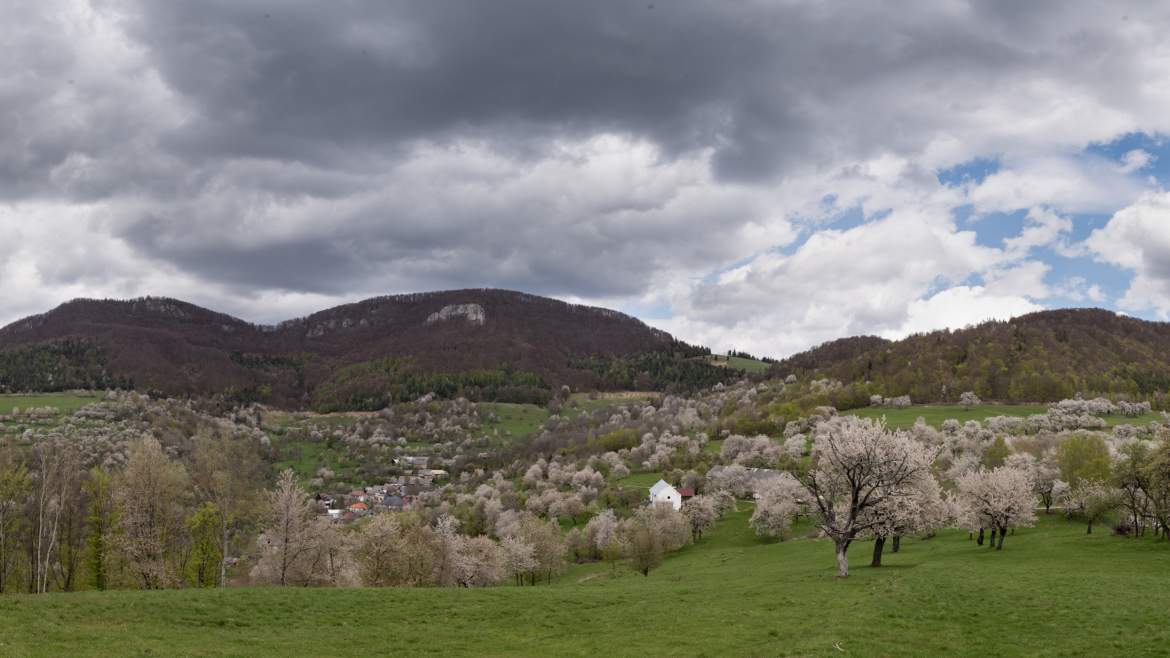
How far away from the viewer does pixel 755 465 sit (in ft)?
416

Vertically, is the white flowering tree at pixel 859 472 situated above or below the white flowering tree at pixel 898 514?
above

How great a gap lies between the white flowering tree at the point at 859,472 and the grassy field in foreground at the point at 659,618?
10.9 feet

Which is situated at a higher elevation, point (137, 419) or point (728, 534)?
point (137, 419)

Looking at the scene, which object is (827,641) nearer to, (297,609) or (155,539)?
(297,609)

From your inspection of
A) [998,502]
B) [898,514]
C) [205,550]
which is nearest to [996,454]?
[998,502]

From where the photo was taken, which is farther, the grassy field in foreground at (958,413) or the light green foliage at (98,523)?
the grassy field in foreground at (958,413)

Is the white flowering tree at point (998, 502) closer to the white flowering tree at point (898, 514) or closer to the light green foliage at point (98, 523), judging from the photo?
the white flowering tree at point (898, 514)

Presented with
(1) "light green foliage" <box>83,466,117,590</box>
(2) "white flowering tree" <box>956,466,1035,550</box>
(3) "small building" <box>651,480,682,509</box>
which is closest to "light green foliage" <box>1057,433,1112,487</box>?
(2) "white flowering tree" <box>956,466,1035,550</box>

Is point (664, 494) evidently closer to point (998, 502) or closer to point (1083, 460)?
point (1083, 460)

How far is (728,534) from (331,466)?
142887mm

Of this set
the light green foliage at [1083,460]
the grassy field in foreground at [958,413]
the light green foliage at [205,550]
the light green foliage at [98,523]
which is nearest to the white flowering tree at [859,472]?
the light green foliage at [1083,460]

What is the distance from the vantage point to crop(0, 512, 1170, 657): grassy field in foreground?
2286 centimetres

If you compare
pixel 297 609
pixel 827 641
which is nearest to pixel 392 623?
pixel 297 609

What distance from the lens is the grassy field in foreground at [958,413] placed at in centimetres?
13888
